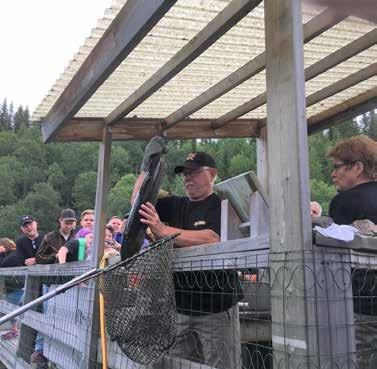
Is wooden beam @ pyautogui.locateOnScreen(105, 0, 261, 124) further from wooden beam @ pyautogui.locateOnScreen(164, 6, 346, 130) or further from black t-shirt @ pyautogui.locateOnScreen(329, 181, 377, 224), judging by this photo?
black t-shirt @ pyautogui.locateOnScreen(329, 181, 377, 224)

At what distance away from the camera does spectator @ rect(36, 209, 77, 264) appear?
6207mm

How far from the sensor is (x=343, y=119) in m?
4.35

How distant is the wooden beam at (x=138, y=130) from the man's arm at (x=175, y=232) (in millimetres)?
1553

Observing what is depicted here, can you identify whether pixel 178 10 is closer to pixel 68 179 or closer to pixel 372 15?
pixel 372 15

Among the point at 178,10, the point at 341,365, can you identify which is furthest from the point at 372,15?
the point at 341,365


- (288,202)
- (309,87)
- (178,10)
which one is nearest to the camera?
(288,202)

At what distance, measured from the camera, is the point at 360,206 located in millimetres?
2672

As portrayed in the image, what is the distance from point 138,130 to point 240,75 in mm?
1165

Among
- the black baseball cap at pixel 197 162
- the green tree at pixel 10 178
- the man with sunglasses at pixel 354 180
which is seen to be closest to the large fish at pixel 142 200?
the black baseball cap at pixel 197 162

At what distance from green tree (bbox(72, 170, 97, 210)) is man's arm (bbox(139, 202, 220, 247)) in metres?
63.7

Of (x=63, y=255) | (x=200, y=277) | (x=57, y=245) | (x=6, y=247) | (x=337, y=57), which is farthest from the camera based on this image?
(x=6, y=247)

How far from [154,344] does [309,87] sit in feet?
8.18

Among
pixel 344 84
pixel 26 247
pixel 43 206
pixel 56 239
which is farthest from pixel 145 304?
pixel 43 206

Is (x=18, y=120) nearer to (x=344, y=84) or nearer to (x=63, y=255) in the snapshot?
(x=63, y=255)
